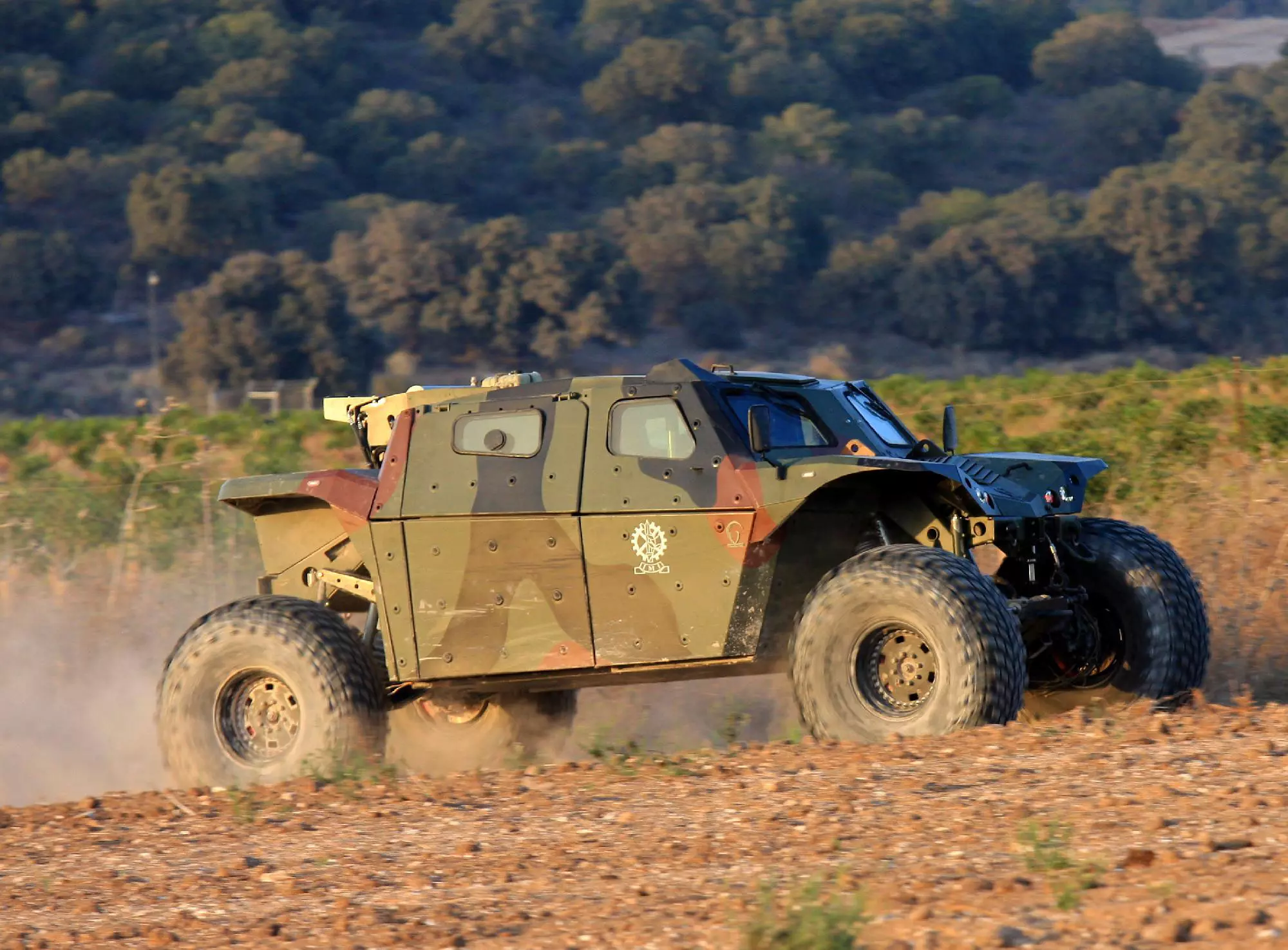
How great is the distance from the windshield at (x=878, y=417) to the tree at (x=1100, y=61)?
6235 centimetres

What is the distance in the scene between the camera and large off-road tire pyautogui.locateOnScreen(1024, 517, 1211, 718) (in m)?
9.51

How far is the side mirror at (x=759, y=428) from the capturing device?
8.83m

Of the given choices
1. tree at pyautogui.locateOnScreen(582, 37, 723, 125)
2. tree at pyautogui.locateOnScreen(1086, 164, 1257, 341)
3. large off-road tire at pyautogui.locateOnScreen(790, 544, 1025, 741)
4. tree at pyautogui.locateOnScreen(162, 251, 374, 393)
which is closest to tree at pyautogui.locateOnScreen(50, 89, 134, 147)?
tree at pyautogui.locateOnScreen(162, 251, 374, 393)

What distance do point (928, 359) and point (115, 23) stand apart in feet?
105

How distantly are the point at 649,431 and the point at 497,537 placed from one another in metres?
0.95

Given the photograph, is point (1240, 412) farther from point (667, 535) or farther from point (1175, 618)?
point (667, 535)

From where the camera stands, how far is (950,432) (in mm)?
10664

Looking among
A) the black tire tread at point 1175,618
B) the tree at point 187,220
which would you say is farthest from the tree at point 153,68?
the black tire tread at point 1175,618

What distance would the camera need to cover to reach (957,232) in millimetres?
52781

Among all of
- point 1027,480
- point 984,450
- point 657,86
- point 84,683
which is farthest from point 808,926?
point 657,86

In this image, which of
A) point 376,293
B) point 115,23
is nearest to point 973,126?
point 376,293

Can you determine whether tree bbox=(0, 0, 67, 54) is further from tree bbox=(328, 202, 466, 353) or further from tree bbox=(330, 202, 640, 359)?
tree bbox=(330, 202, 640, 359)

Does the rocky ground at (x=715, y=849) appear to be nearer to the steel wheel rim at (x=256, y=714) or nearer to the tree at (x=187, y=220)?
the steel wheel rim at (x=256, y=714)

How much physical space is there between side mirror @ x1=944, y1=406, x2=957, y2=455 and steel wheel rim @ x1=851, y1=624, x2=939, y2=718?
6.91ft
